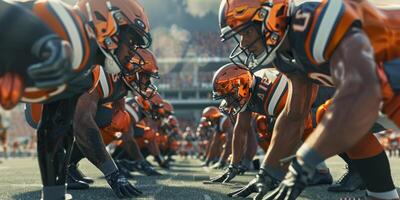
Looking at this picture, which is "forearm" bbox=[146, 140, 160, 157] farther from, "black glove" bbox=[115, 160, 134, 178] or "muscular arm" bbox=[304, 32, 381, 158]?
"muscular arm" bbox=[304, 32, 381, 158]

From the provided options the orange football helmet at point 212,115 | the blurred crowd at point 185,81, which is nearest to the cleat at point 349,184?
the orange football helmet at point 212,115

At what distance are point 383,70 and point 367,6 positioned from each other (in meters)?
0.30

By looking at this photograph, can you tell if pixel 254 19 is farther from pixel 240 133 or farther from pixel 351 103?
pixel 240 133

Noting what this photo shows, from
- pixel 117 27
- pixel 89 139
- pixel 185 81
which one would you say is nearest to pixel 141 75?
pixel 89 139

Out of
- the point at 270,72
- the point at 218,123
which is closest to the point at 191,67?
the point at 218,123

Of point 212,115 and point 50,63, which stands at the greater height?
point 50,63

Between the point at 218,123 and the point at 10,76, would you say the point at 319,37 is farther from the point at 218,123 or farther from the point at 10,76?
the point at 218,123

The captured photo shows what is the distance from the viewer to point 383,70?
165cm

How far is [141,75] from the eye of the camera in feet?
14.5

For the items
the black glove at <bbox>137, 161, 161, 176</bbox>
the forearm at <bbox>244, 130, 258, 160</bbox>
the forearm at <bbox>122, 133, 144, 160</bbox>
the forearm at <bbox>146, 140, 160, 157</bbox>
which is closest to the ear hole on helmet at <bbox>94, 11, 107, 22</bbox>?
the forearm at <bbox>244, 130, 258, 160</bbox>

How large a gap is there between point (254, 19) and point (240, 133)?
2.41m

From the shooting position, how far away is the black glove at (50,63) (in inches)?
57.4

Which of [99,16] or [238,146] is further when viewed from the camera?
[238,146]

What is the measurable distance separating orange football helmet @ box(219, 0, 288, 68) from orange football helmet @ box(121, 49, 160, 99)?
867 millimetres
